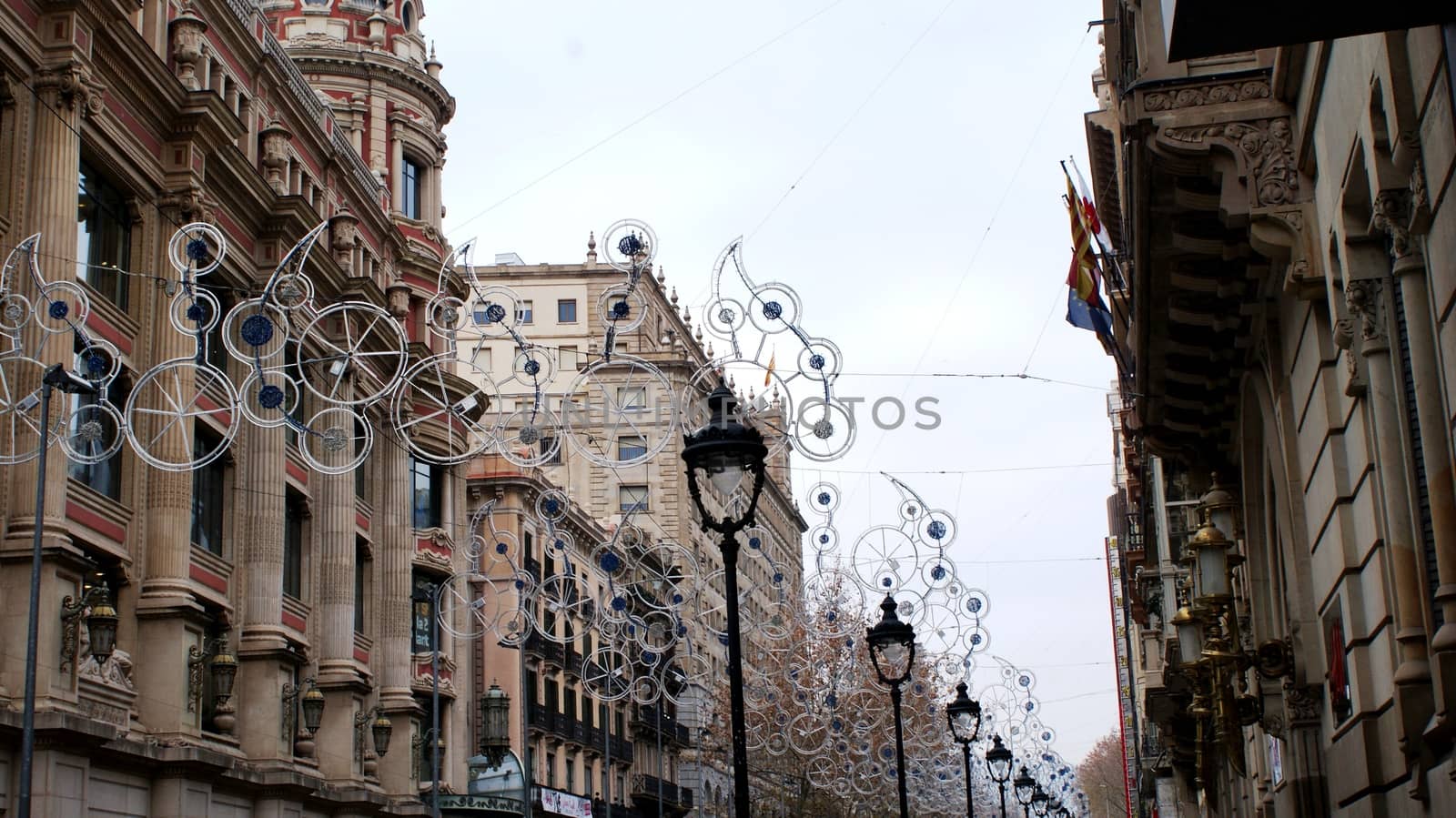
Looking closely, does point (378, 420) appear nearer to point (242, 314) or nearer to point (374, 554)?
point (374, 554)

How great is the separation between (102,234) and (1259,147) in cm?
2331

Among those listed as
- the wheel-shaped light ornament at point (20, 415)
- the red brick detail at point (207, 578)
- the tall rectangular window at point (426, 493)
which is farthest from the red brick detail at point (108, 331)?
the tall rectangular window at point (426, 493)

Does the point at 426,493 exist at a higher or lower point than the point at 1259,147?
higher

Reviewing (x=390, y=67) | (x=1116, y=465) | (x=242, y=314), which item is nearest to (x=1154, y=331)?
(x=242, y=314)

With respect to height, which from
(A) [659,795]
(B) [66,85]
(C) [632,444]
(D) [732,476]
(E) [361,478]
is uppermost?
(B) [66,85]

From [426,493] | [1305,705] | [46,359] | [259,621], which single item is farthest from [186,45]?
[1305,705]

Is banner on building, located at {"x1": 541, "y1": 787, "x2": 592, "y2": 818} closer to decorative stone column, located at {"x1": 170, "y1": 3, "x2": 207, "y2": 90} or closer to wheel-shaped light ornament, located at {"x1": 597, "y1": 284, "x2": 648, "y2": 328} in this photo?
decorative stone column, located at {"x1": 170, "y1": 3, "x2": 207, "y2": 90}

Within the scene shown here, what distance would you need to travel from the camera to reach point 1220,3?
9.16m

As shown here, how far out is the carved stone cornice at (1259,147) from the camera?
15055 millimetres

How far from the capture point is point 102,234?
105ft

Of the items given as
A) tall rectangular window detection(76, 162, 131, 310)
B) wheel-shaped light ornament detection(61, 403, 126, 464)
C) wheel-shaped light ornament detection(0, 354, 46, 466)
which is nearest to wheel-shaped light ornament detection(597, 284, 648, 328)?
wheel-shaped light ornament detection(61, 403, 126, 464)

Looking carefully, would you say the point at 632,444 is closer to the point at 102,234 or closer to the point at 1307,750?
→ the point at 102,234

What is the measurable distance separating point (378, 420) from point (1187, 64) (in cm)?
3390

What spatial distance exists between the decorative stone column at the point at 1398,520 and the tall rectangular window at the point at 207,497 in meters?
27.5
